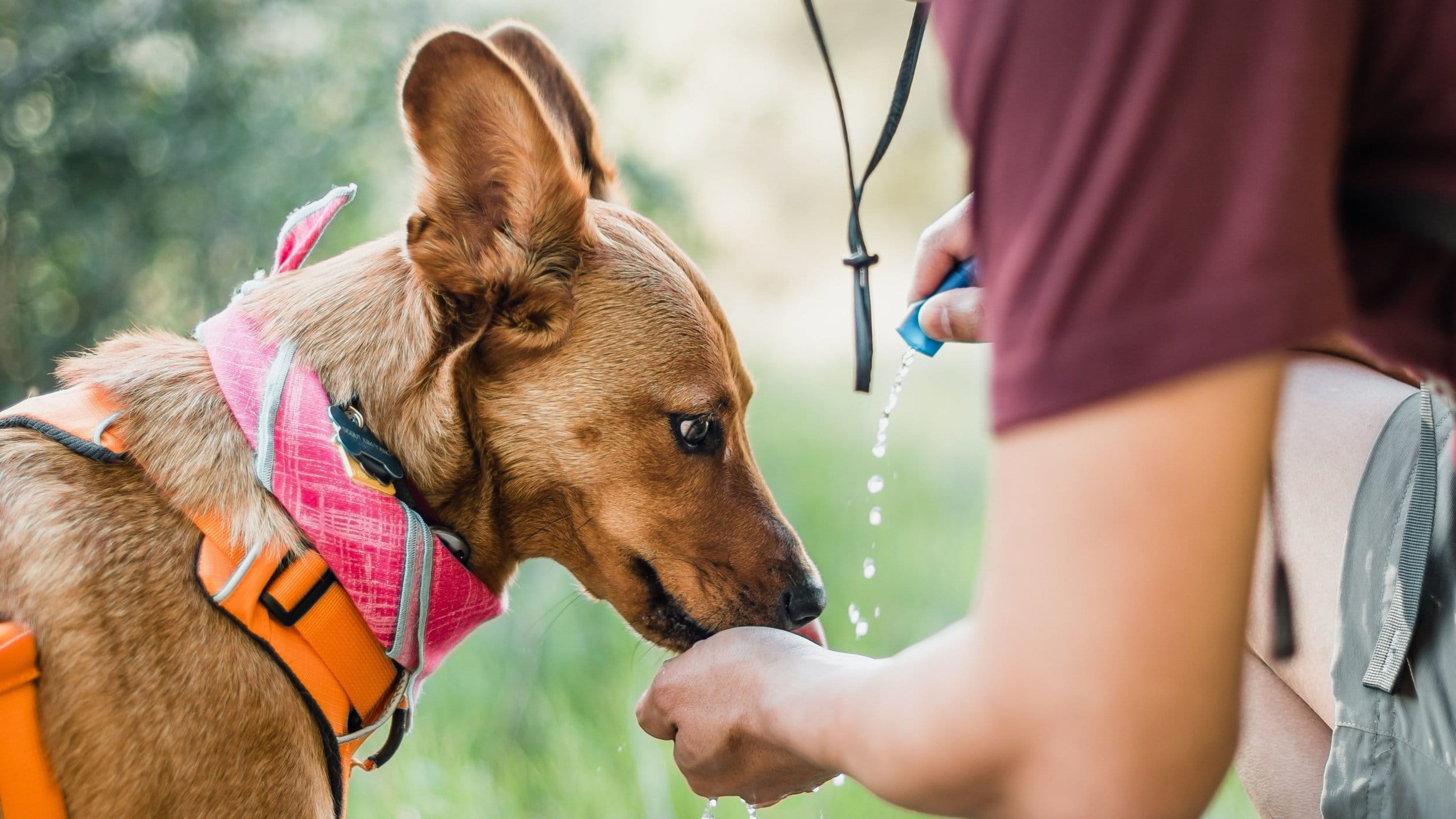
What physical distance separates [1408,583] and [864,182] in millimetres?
1006

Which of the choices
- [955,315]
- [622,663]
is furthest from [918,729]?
[622,663]

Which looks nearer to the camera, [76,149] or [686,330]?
[686,330]

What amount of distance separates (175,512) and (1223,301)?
1.51 metres

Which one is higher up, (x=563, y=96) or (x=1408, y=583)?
(x=563, y=96)

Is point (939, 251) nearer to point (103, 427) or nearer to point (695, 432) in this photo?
point (695, 432)

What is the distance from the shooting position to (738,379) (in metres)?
2.13

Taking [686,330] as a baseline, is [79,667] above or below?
below

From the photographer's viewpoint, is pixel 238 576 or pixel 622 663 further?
pixel 622 663

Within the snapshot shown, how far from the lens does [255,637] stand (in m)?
1.56

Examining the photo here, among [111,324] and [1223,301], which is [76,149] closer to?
[111,324]

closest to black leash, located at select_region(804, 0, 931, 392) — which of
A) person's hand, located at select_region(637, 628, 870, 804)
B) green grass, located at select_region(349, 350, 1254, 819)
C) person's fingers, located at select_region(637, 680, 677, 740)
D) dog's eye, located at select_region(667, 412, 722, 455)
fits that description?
dog's eye, located at select_region(667, 412, 722, 455)

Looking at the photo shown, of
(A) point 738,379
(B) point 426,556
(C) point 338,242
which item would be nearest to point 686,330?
(A) point 738,379

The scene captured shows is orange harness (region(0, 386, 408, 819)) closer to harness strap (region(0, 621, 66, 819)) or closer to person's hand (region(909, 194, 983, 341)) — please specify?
harness strap (region(0, 621, 66, 819))

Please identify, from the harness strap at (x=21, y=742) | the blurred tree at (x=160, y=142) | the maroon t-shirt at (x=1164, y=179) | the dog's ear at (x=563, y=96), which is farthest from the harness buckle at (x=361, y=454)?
the blurred tree at (x=160, y=142)
